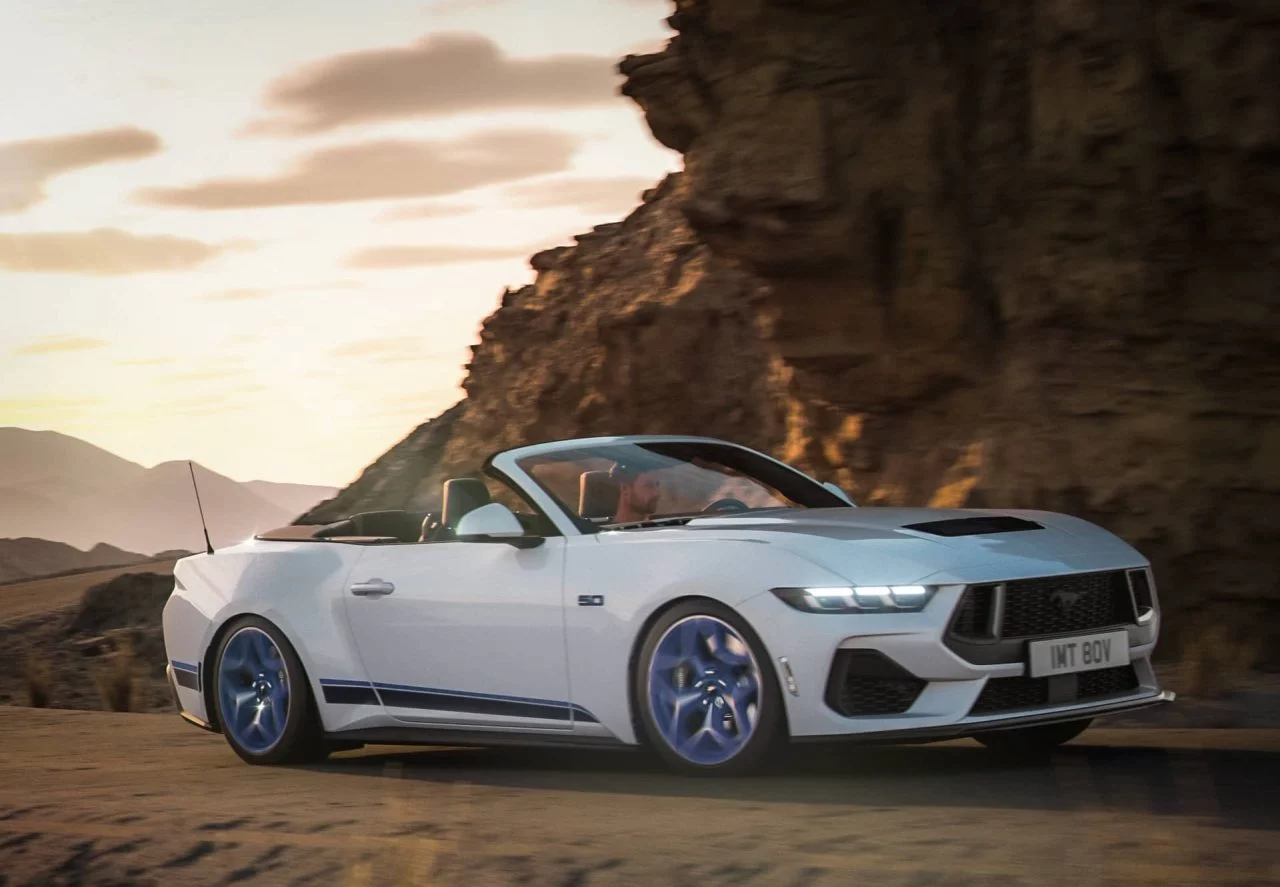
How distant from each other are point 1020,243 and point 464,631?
7.58 m

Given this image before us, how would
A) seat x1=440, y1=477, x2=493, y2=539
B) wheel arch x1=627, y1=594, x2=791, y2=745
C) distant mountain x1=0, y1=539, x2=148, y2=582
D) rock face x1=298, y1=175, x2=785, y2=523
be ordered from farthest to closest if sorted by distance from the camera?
distant mountain x1=0, y1=539, x2=148, y2=582 < rock face x1=298, y1=175, x2=785, y2=523 < seat x1=440, y1=477, x2=493, y2=539 < wheel arch x1=627, y1=594, x2=791, y2=745

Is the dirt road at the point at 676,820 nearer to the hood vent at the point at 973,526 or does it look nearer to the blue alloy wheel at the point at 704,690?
the blue alloy wheel at the point at 704,690

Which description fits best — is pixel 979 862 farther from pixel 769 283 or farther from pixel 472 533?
pixel 769 283

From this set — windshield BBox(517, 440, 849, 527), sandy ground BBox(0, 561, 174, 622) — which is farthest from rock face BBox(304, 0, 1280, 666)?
sandy ground BBox(0, 561, 174, 622)

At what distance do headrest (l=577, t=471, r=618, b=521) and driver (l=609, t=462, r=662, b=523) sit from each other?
0.07 ft

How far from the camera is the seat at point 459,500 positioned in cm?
897

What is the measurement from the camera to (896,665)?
7.18 meters

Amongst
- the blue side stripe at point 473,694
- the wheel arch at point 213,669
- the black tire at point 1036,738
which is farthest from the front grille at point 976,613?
the wheel arch at point 213,669

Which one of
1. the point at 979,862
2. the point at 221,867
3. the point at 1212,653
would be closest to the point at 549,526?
the point at 221,867


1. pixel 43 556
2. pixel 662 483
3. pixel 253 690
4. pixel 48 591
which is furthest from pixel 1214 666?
pixel 43 556

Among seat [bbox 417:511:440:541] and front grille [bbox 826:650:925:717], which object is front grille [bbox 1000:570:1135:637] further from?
seat [bbox 417:511:440:541]

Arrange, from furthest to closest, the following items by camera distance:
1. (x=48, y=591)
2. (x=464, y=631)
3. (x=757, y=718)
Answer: (x=48, y=591), (x=464, y=631), (x=757, y=718)

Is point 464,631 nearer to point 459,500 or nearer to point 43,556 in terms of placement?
point 459,500

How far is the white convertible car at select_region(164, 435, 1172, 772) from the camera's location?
7.23 m
